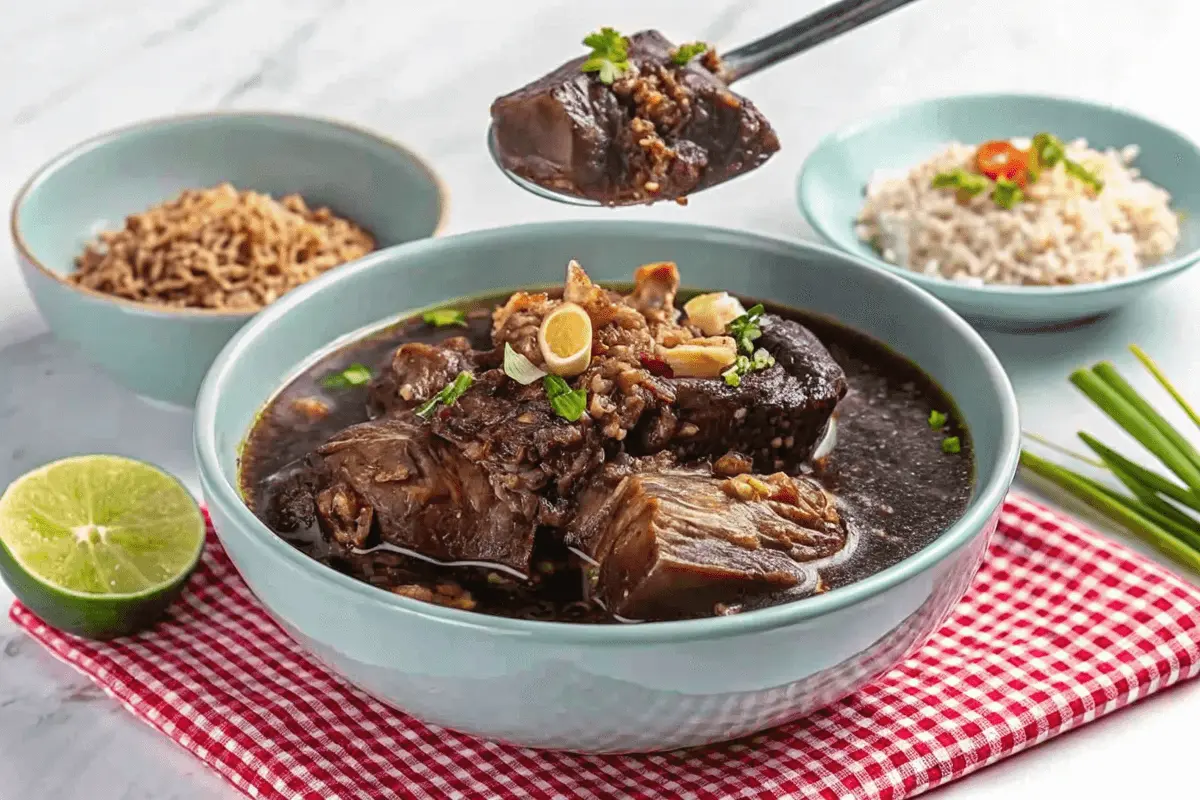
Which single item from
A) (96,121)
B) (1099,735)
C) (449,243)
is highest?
(449,243)

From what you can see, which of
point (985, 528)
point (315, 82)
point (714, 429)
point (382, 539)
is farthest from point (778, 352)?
point (315, 82)

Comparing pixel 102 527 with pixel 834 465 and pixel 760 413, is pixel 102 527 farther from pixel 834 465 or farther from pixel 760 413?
pixel 834 465

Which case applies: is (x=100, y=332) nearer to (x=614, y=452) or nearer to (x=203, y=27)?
(x=614, y=452)

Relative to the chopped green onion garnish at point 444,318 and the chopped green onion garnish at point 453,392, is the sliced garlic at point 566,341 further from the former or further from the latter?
the chopped green onion garnish at point 444,318

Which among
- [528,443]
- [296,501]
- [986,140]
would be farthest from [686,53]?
[986,140]

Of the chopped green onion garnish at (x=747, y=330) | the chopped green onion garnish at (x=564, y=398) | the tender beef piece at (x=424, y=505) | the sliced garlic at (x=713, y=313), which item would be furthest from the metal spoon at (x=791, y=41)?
the tender beef piece at (x=424, y=505)
